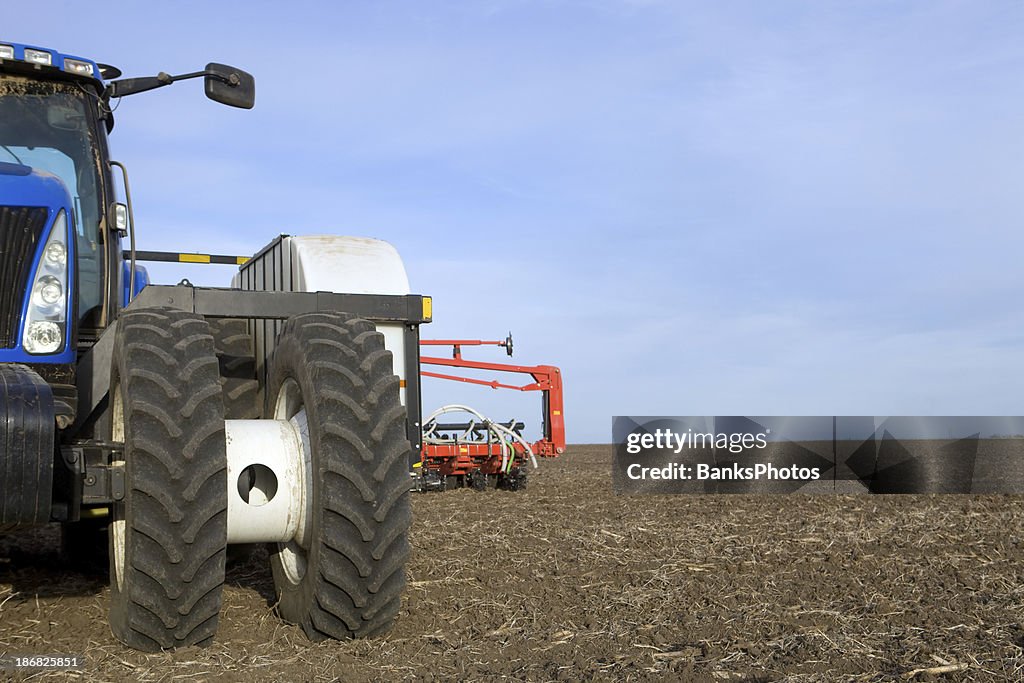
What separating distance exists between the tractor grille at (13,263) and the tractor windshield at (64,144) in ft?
1.91

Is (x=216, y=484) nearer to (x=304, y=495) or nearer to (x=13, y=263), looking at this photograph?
(x=304, y=495)

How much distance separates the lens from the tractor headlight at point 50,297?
16.5 feet

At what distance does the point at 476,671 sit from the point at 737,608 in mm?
2153

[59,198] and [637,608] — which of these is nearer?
[59,198]

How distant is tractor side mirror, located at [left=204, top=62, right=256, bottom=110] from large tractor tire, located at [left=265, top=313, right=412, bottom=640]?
4.49ft

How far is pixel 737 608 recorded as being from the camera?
6008 millimetres

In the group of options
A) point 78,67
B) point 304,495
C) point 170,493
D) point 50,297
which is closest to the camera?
point 170,493

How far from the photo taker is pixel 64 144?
583cm

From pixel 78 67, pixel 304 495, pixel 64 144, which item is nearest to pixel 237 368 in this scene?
pixel 64 144

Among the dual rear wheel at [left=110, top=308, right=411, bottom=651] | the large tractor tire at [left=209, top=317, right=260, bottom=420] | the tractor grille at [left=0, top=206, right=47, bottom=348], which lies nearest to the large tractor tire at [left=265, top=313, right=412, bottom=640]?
the dual rear wheel at [left=110, top=308, right=411, bottom=651]

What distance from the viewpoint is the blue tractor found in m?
4.21

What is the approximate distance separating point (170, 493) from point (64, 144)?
2.69 metres

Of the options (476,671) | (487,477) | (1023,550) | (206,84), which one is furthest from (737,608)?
(487,477)

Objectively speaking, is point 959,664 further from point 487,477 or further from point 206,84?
point 487,477
